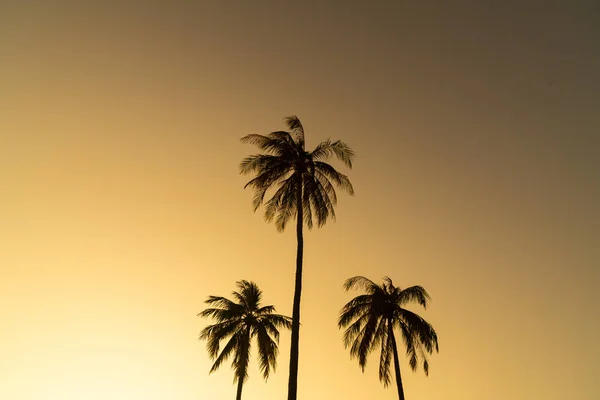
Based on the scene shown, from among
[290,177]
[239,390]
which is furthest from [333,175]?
[239,390]

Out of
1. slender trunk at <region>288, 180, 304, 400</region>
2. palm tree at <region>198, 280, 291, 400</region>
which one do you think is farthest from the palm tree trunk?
slender trunk at <region>288, 180, 304, 400</region>

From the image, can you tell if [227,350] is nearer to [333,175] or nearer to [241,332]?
[241,332]

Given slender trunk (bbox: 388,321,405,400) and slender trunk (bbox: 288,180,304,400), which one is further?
slender trunk (bbox: 388,321,405,400)

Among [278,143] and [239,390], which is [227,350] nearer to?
[239,390]

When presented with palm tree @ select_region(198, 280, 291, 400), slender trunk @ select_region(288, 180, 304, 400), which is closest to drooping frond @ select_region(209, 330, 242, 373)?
palm tree @ select_region(198, 280, 291, 400)

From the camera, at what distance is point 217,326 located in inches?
1319

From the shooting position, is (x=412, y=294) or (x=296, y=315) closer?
(x=296, y=315)

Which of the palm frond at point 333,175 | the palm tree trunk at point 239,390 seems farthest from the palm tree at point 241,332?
the palm frond at point 333,175

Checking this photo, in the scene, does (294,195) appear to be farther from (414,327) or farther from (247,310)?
(414,327)

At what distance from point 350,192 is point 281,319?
41.3 feet

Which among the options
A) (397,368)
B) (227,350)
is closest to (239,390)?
(227,350)

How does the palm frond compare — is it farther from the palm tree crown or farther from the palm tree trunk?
the palm tree trunk

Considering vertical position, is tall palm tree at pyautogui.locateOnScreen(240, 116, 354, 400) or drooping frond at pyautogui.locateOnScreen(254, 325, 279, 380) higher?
tall palm tree at pyautogui.locateOnScreen(240, 116, 354, 400)

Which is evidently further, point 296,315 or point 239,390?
point 239,390
